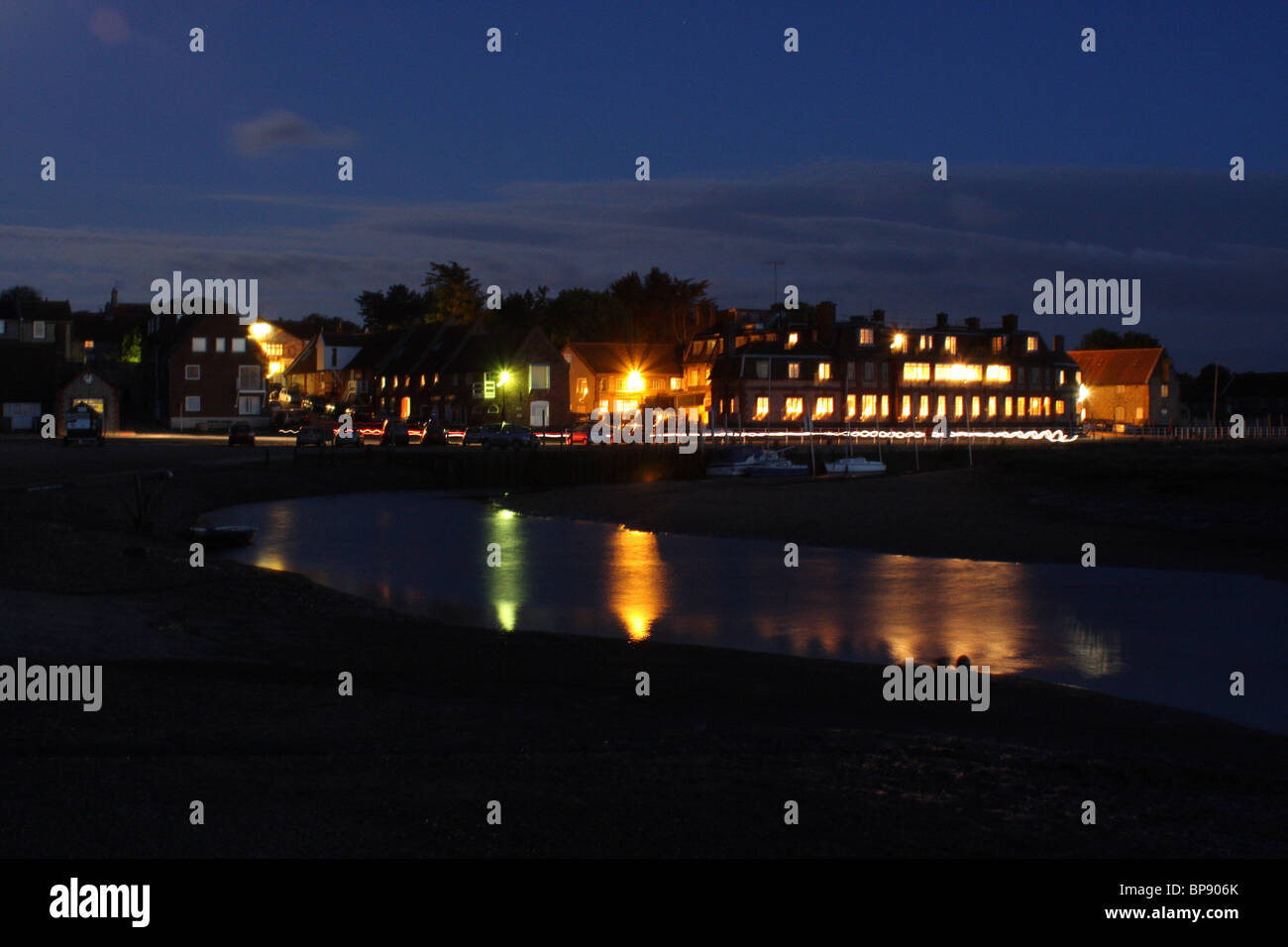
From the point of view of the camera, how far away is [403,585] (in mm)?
30266

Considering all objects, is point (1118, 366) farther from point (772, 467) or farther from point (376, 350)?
point (376, 350)

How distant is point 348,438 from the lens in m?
85.1

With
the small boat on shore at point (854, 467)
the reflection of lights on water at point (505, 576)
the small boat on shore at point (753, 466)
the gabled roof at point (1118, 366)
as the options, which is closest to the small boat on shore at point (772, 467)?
the small boat on shore at point (753, 466)

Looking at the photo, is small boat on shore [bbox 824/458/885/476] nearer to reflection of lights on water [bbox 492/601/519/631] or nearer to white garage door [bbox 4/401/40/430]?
reflection of lights on water [bbox 492/601/519/631]

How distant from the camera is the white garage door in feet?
323

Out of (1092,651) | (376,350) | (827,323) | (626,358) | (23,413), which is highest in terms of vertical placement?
(827,323)

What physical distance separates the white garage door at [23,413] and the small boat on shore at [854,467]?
2497 inches

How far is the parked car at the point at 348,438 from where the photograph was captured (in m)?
81.2

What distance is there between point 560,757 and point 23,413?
100630 millimetres

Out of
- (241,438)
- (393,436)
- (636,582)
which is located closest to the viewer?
(636,582)

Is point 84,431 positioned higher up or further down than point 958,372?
further down

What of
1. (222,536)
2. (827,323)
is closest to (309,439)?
(222,536)
